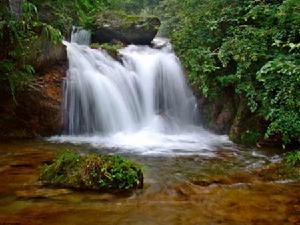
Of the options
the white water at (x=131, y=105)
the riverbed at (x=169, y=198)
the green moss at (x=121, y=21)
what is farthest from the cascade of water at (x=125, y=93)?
the riverbed at (x=169, y=198)

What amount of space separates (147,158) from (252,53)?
2.83 m

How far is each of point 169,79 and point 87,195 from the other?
6.81m

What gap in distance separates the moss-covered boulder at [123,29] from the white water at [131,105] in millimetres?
2348

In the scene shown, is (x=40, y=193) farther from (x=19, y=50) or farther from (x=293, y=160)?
(x=293, y=160)

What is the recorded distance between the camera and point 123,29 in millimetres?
14070

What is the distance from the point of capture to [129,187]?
520 centimetres

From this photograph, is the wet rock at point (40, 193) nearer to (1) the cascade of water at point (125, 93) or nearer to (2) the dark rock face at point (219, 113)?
(1) the cascade of water at point (125, 93)

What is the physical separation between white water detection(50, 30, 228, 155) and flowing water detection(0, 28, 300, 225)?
0.08 ft

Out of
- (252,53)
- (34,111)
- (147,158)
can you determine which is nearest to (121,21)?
(34,111)

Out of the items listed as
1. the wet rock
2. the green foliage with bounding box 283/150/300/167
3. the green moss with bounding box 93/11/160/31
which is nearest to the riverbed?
the wet rock

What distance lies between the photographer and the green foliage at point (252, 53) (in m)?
7.23

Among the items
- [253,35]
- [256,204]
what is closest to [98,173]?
[256,204]

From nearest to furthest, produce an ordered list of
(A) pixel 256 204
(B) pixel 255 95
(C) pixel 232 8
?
1. (A) pixel 256 204
2. (B) pixel 255 95
3. (C) pixel 232 8

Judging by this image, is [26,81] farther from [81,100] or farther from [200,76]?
[200,76]
